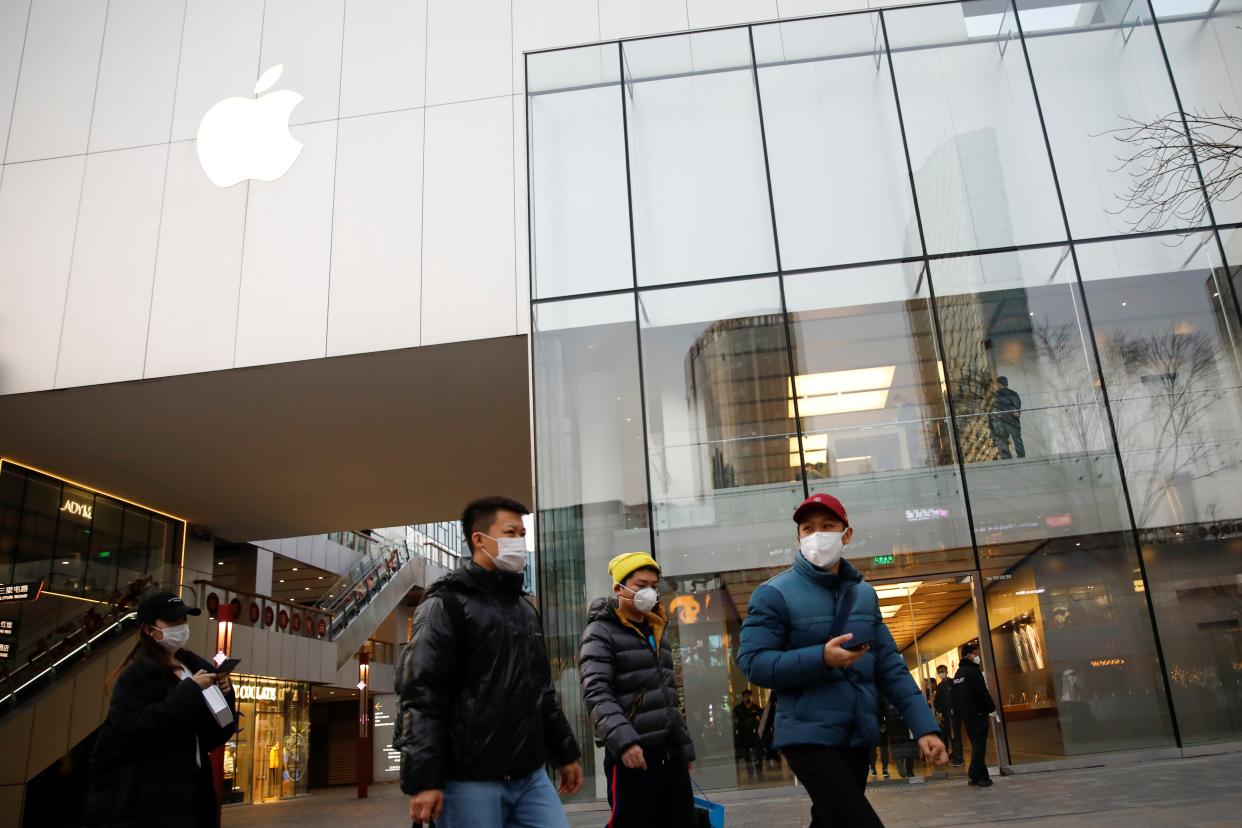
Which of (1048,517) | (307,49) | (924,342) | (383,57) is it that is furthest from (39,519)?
(1048,517)

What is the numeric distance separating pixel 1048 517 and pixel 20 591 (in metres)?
13.8

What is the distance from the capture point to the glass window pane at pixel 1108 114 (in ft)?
35.9

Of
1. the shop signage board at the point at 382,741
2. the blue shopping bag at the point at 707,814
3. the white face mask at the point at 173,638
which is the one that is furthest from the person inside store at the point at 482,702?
the shop signage board at the point at 382,741

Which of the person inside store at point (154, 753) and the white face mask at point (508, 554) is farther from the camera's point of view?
the person inside store at point (154, 753)

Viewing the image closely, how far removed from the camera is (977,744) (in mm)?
9211

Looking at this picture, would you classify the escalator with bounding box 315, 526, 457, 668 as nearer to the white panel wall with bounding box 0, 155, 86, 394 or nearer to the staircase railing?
the staircase railing

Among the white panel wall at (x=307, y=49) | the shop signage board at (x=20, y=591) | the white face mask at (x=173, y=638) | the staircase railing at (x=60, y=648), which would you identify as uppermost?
the white panel wall at (x=307, y=49)

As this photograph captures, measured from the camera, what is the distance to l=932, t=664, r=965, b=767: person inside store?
33.7 feet

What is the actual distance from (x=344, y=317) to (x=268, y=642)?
1144 centimetres

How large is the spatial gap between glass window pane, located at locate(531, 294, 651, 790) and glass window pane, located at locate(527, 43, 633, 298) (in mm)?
445

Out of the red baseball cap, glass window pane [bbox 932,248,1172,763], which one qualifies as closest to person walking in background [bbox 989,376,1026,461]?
glass window pane [bbox 932,248,1172,763]

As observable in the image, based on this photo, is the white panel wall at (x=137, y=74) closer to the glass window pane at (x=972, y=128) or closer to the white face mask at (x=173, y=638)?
the glass window pane at (x=972, y=128)

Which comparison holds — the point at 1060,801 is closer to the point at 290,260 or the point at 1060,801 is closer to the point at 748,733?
the point at 748,733

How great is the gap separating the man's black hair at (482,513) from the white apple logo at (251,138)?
10958 mm
